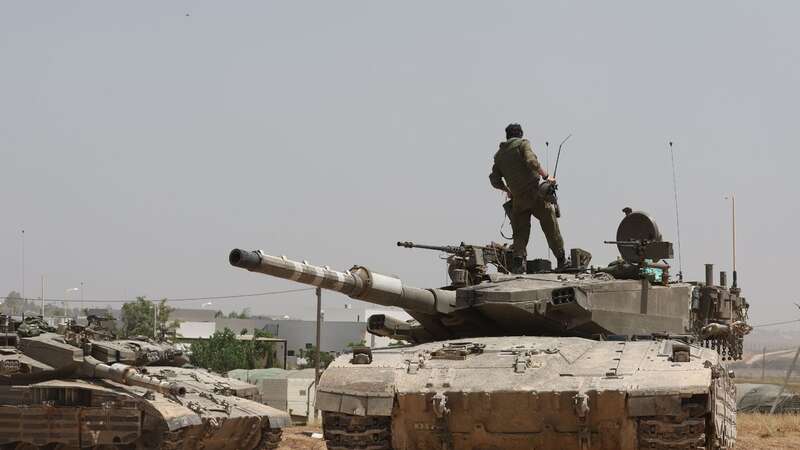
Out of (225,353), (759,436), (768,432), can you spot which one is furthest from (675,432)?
(225,353)

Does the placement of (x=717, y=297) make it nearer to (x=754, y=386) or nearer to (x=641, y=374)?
(x=641, y=374)

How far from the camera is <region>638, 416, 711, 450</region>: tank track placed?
488 inches

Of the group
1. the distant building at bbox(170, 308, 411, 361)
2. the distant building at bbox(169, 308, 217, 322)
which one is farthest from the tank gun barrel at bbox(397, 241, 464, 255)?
the distant building at bbox(169, 308, 217, 322)

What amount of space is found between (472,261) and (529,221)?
1.64 metres

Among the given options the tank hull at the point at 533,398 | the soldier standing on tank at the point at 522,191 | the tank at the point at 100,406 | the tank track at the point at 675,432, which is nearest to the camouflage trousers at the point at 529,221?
the soldier standing on tank at the point at 522,191

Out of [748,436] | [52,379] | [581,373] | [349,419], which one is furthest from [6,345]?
[748,436]

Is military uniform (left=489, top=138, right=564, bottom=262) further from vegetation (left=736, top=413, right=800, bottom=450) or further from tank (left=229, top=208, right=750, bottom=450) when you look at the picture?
vegetation (left=736, top=413, right=800, bottom=450)

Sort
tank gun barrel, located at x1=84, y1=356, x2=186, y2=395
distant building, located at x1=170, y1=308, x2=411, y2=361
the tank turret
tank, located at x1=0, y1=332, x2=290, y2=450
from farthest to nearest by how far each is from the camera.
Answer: distant building, located at x1=170, y1=308, x2=411, y2=361 → tank gun barrel, located at x1=84, y1=356, x2=186, y2=395 → tank, located at x1=0, y1=332, x2=290, y2=450 → the tank turret

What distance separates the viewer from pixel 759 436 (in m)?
24.0

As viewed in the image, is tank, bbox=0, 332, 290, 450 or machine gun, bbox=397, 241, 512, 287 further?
tank, bbox=0, 332, 290, 450

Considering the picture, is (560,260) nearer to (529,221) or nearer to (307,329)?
(529,221)

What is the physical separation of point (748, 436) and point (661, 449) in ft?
39.9

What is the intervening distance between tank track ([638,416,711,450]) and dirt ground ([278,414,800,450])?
9368 mm

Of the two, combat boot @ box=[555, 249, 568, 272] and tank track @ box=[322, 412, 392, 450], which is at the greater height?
combat boot @ box=[555, 249, 568, 272]
